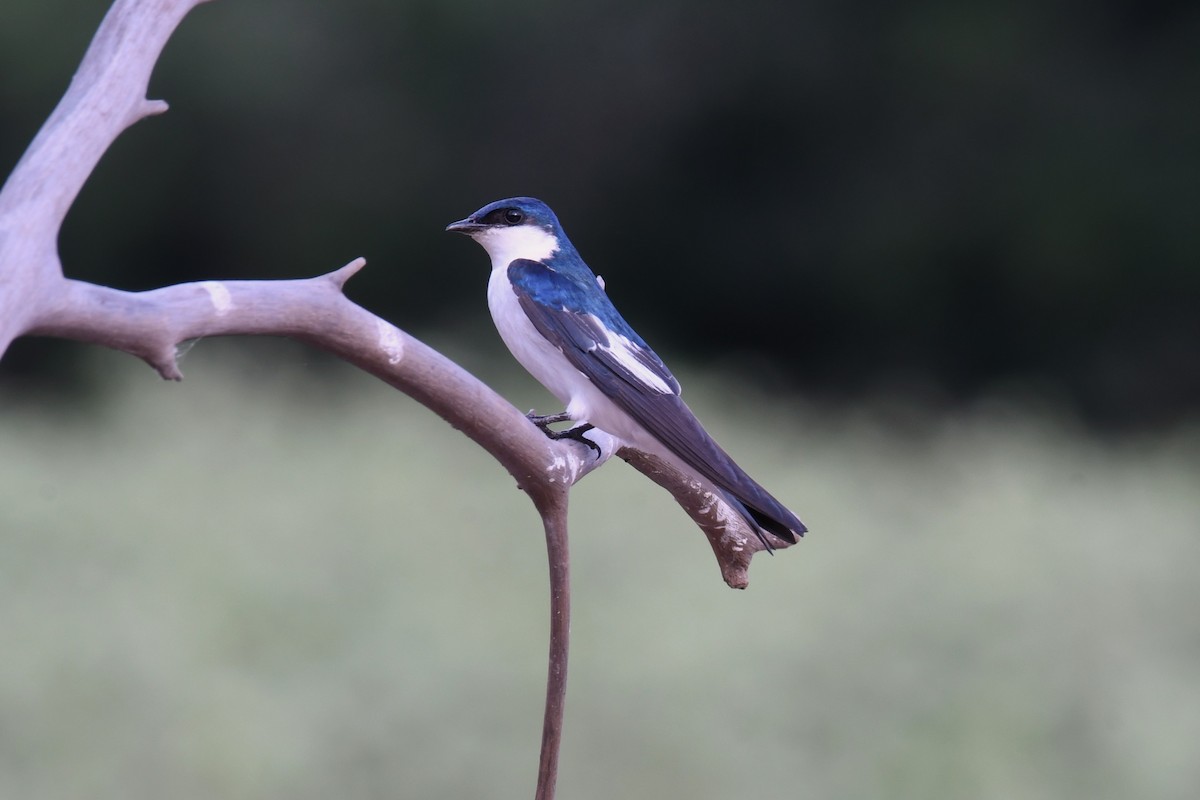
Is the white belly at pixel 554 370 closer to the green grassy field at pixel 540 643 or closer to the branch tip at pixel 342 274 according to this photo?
the branch tip at pixel 342 274

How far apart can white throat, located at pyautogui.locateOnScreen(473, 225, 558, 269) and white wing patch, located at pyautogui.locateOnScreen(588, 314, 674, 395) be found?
→ 0.16m

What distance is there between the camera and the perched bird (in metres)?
1.62

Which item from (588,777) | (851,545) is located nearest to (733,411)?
(851,545)

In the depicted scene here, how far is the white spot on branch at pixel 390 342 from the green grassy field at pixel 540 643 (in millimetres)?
1938

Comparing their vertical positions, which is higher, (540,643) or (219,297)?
(540,643)

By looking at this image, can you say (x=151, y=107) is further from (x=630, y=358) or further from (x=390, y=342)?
(x=630, y=358)

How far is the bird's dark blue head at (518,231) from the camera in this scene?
6.18ft

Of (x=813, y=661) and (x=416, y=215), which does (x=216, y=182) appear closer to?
(x=416, y=215)

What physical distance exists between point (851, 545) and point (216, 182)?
5687mm

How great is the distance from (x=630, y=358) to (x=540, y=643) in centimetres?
162

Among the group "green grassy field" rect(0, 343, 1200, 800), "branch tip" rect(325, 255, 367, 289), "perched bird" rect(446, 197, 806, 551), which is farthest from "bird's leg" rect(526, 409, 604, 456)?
"green grassy field" rect(0, 343, 1200, 800)

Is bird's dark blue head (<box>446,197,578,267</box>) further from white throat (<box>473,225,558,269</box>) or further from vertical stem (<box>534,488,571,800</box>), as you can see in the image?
vertical stem (<box>534,488,571,800</box>)

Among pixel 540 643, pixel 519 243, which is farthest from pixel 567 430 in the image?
pixel 540 643

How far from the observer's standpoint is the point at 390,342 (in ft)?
3.77
